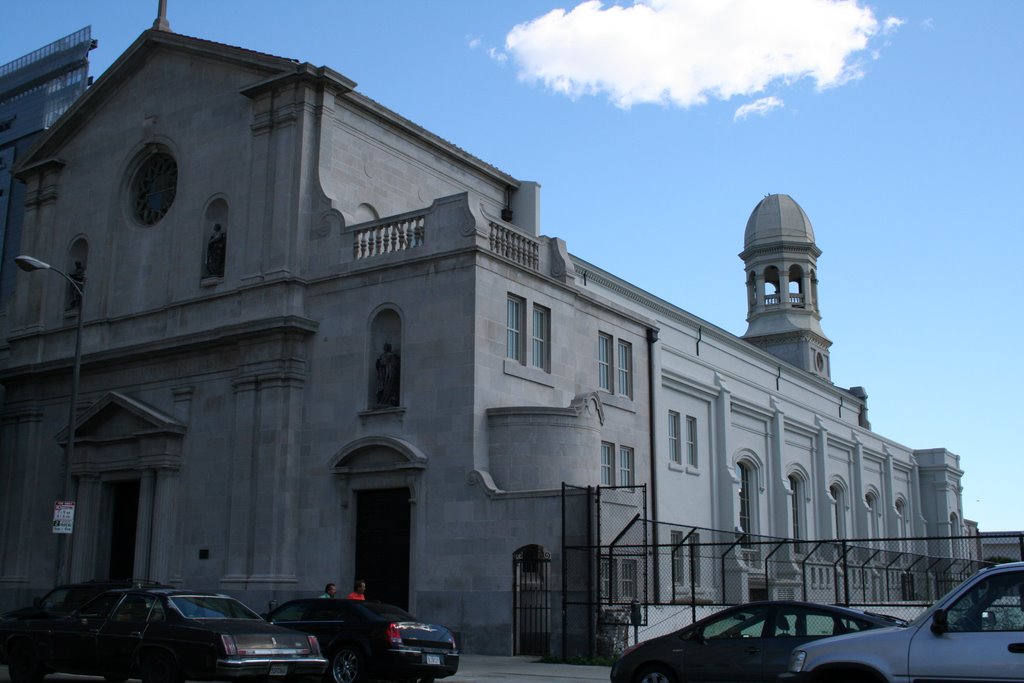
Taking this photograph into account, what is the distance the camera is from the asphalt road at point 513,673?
20.0 meters

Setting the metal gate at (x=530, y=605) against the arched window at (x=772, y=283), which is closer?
the metal gate at (x=530, y=605)

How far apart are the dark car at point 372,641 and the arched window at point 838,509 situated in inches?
1764

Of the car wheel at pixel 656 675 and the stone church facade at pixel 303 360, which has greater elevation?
the stone church facade at pixel 303 360

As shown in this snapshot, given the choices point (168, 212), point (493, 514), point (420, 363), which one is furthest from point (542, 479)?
point (168, 212)

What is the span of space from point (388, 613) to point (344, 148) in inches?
727

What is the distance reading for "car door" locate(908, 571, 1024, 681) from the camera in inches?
409

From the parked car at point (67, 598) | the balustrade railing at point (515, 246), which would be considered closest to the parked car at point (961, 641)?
the parked car at point (67, 598)

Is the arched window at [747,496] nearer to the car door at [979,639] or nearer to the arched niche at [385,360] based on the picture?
the arched niche at [385,360]

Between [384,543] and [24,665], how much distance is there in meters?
10.9

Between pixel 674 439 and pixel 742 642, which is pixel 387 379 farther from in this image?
pixel 674 439

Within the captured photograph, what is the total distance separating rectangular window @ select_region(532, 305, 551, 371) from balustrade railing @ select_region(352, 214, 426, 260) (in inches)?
150

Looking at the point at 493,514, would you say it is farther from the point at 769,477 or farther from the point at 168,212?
the point at 769,477

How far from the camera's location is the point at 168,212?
36656 millimetres

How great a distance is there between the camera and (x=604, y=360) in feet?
113
